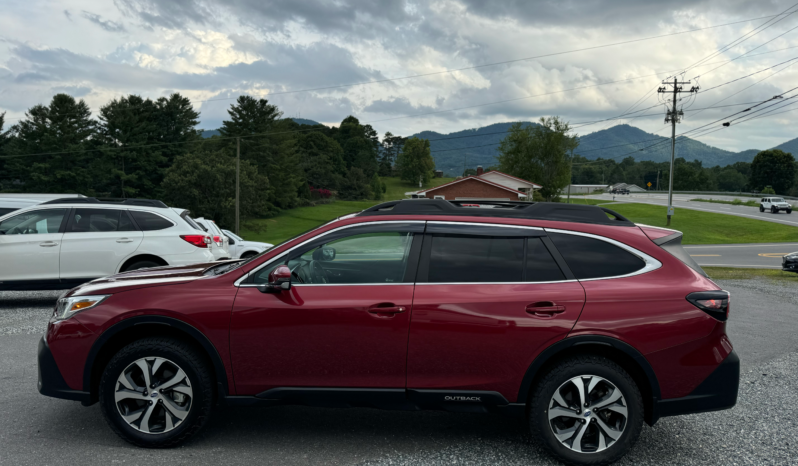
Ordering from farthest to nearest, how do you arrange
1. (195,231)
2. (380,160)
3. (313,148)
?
(380,160) < (313,148) < (195,231)

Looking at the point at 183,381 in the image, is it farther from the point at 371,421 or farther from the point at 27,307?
the point at 27,307

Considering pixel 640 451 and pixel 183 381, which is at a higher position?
pixel 183 381

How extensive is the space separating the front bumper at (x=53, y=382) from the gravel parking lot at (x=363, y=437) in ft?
1.21

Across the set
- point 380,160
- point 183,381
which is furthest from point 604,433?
point 380,160

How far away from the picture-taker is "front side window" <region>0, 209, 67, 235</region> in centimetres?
902

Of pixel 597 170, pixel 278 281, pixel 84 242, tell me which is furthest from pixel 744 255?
pixel 597 170

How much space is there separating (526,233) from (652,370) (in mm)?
1242

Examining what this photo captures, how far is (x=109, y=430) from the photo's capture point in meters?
4.29

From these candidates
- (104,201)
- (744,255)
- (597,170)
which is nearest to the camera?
(104,201)

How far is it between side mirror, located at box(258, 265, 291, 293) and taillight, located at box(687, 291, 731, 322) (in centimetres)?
272

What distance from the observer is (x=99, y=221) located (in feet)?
30.0

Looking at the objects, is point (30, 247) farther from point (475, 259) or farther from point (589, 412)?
point (589, 412)

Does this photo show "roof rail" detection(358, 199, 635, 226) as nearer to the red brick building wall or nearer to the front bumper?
the front bumper

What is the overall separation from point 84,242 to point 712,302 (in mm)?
9027
